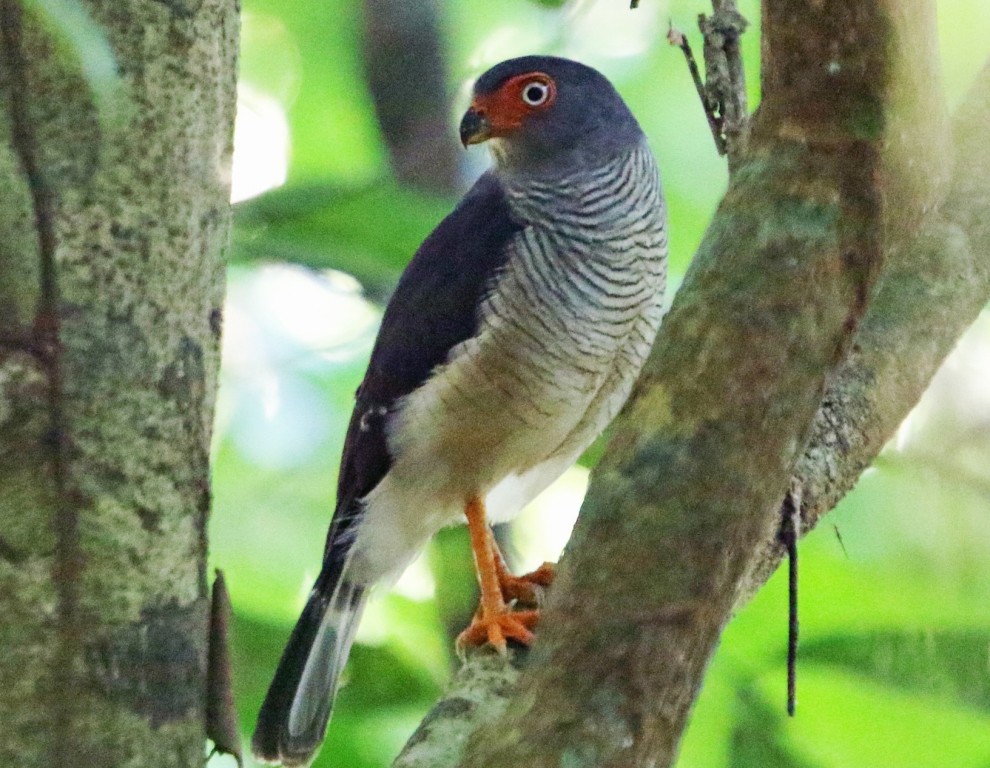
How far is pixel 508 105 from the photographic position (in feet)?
11.3

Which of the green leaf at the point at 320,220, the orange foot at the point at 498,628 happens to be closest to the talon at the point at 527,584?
the orange foot at the point at 498,628

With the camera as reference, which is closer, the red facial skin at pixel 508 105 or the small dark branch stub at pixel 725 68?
the small dark branch stub at pixel 725 68

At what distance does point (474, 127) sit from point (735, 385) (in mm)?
2032

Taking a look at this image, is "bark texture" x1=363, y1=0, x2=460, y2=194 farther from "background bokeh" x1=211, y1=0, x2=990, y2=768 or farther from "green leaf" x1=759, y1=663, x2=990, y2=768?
"green leaf" x1=759, y1=663, x2=990, y2=768

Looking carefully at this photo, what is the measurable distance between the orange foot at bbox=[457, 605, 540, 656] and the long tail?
389 millimetres

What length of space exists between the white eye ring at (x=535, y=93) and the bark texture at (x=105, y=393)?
A: 1506mm

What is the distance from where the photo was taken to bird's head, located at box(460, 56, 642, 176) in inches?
136

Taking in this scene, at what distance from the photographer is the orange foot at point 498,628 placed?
2.90 meters

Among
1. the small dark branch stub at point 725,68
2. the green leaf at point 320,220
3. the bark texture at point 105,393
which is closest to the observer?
the bark texture at point 105,393

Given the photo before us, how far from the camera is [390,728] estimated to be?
3.46 meters

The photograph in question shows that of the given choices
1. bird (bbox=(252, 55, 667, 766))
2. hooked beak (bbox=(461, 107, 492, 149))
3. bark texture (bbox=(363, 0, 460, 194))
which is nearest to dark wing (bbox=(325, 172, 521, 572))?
bird (bbox=(252, 55, 667, 766))

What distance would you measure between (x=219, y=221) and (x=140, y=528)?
0.54m

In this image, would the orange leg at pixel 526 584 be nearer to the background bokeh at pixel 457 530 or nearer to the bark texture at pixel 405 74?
the background bokeh at pixel 457 530

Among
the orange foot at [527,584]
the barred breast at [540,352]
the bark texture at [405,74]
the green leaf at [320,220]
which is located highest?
the bark texture at [405,74]
